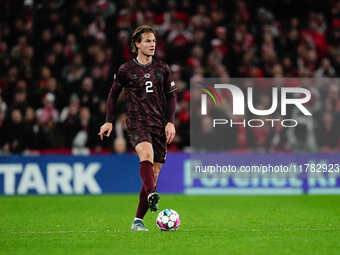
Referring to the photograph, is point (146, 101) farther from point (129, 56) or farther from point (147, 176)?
point (129, 56)

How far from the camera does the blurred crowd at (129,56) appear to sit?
561 inches

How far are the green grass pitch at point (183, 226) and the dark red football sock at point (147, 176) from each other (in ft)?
1.59

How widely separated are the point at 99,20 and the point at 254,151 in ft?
18.2

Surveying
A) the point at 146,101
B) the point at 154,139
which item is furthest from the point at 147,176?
the point at 146,101

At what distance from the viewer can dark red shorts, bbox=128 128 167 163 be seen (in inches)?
297

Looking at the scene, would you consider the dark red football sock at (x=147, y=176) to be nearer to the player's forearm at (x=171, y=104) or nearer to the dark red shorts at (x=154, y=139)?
the dark red shorts at (x=154, y=139)

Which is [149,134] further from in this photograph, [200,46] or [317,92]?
[200,46]

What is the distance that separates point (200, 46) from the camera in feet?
52.9

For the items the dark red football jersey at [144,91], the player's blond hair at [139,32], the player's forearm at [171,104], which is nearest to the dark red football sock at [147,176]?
the dark red football jersey at [144,91]

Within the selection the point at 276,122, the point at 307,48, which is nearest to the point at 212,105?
the point at 276,122

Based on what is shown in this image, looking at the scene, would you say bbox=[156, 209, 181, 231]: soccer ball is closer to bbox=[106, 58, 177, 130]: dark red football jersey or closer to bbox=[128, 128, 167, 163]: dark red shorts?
bbox=[128, 128, 167, 163]: dark red shorts

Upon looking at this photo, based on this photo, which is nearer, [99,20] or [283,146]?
[283,146]

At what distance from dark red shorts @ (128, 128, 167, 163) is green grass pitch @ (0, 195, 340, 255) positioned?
2.74 feet

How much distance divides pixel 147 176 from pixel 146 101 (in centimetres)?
86
